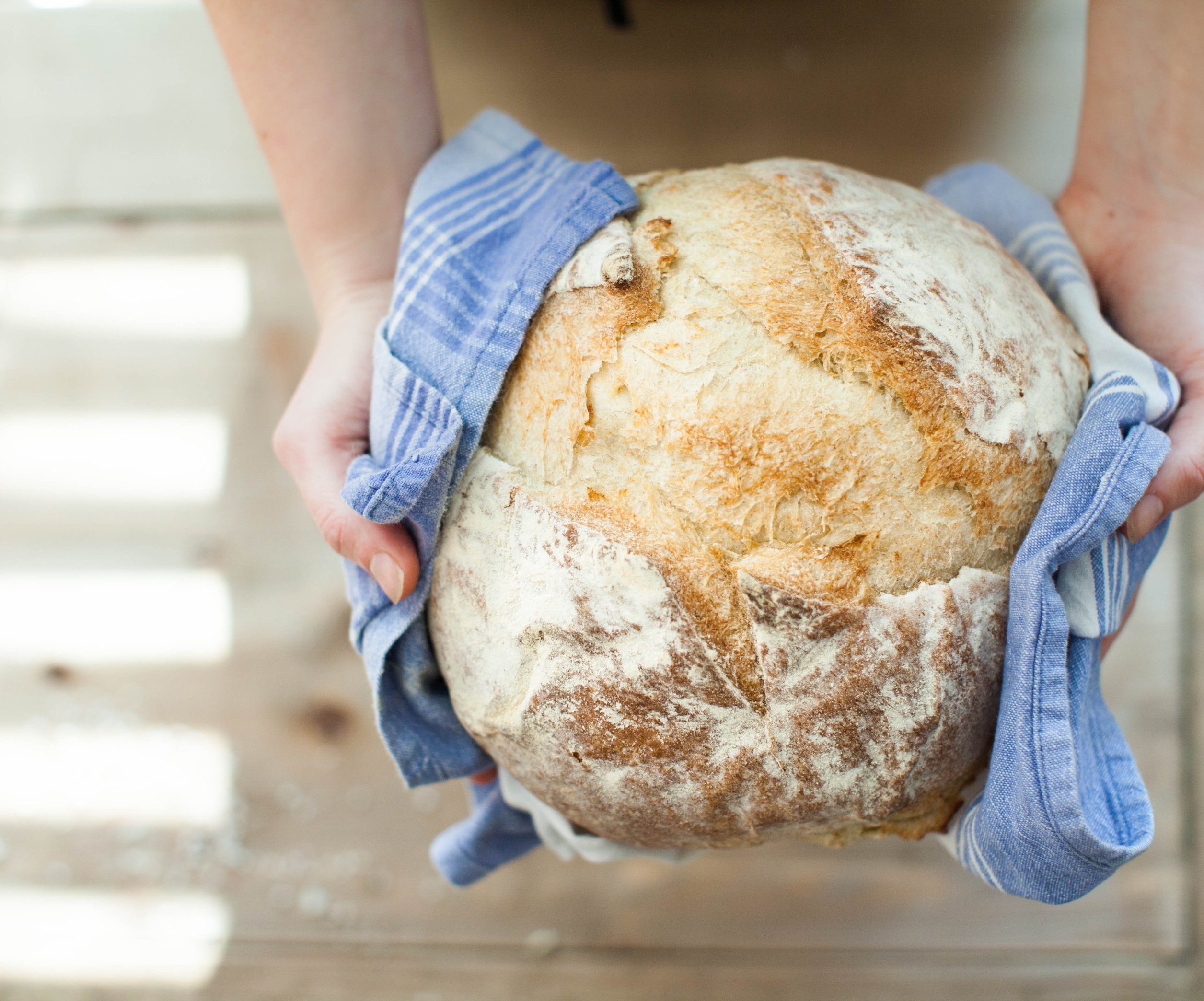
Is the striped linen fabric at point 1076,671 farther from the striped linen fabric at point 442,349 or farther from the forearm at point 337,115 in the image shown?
the forearm at point 337,115

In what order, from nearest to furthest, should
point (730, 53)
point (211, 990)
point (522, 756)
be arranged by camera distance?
point (522, 756) < point (730, 53) < point (211, 990)

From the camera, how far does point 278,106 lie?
99cm

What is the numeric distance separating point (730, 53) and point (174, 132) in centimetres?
94

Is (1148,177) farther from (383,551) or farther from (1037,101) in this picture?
(383,551)

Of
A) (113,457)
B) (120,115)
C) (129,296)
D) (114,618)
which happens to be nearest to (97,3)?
(120,115)

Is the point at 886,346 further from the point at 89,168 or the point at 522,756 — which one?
the point at 89,168

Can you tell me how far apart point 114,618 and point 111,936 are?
55 cm

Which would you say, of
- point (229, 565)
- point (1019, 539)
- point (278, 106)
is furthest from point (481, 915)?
point (278, 106)

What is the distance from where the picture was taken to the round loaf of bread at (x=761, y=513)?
73 centimetres

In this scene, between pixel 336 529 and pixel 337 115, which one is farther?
pixel 337 115

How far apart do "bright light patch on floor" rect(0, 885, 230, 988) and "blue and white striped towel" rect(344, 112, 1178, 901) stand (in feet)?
2.67

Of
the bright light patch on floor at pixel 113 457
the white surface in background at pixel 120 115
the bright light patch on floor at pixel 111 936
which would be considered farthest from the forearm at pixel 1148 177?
the bright light patch on floor at pixel 111 936

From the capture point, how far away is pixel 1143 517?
2.73ft

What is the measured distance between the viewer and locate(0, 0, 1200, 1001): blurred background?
1403 millimetres
